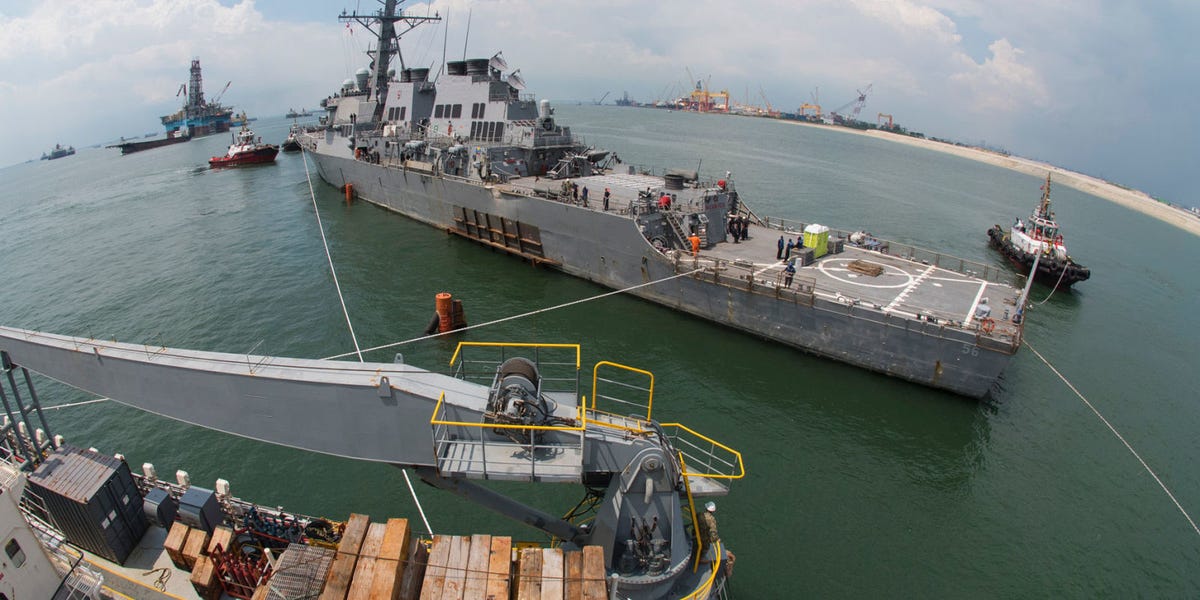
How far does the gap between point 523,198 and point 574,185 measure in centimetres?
318

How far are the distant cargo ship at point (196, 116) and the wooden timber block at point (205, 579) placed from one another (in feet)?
534

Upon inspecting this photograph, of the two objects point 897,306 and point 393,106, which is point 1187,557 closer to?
point 897,306

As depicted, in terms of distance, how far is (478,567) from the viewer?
20.0ft

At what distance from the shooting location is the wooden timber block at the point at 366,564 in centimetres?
581

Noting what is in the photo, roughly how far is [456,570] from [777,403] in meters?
15.8

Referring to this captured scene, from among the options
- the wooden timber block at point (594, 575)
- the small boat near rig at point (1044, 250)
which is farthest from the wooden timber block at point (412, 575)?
the small boat near rig at point (1044, 250)

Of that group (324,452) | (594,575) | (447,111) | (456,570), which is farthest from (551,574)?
(447,111)

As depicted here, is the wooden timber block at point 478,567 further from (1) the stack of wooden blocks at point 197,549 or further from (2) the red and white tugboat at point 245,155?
(2) the red and white tugboat at point 245,155

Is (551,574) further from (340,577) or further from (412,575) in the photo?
(340,577)

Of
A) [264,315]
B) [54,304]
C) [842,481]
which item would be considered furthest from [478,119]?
[842,481]

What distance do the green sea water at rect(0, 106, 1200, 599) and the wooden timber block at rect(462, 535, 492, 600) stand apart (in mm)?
7774

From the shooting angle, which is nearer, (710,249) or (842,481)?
(842,481)

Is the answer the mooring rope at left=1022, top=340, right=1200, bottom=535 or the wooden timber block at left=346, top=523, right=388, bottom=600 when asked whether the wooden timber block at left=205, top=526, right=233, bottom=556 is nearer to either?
the wooden timber block at left=346, top=523, right=388, bottom=600

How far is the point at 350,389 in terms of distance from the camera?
7949mm
